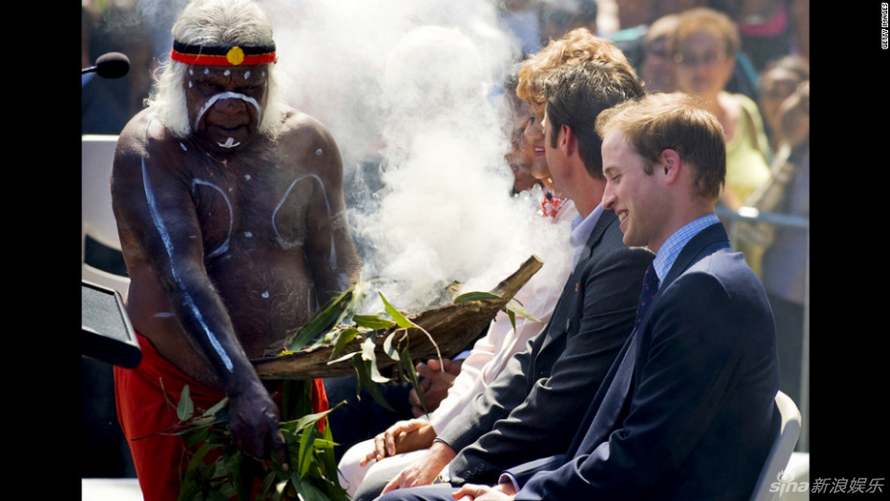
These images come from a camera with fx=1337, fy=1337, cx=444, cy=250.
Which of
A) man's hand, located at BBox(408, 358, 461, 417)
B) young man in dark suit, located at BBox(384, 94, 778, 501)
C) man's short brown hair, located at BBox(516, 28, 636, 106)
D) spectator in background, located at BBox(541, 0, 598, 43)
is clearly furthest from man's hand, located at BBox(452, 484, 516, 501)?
spectator in background, located at BBox(541, 0, 598, 43)

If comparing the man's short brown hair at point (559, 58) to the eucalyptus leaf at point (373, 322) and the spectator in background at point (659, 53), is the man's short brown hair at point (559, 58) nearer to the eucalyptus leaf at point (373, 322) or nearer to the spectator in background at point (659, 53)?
the spectator in background at point (659, 53)

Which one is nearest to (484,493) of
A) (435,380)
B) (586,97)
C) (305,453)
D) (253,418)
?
(305,453)

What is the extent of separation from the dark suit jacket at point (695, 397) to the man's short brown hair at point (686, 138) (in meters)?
0.15

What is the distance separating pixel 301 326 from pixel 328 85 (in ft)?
1.87

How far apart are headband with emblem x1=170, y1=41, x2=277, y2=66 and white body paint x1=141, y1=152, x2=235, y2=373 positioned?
0.25m

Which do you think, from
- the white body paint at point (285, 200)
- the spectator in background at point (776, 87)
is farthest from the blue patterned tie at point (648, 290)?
the spectator in background at point (776, 87)

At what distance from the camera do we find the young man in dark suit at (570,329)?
2.97 m

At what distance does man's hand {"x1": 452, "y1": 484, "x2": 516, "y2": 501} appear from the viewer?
2834 millimetres

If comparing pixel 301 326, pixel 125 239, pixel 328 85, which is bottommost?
pixel 301 326

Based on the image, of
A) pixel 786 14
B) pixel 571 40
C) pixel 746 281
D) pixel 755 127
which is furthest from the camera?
pixel 755 127

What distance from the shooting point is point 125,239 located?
3070mm

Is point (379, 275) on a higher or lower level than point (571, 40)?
lower
